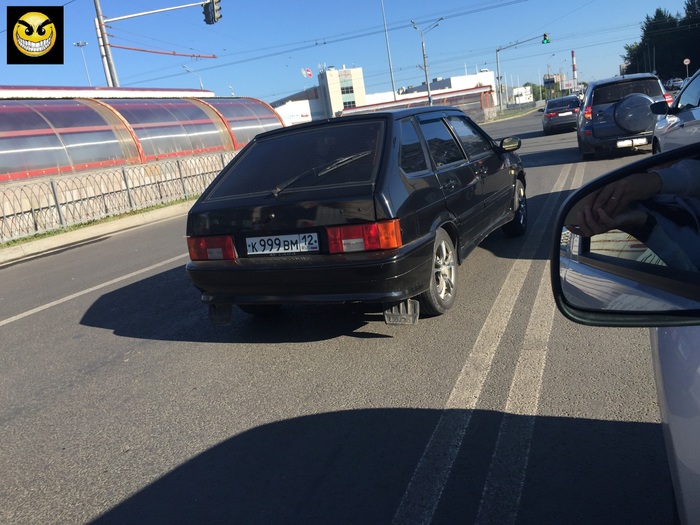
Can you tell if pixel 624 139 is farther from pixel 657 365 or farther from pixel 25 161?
pixel 25 161

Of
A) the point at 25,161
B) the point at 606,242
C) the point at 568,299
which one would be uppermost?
the point at 25,161

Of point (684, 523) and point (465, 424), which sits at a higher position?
point (684, 523)

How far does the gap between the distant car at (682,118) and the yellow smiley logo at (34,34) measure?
66.5ft

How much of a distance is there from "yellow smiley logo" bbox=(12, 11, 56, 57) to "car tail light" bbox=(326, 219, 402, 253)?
68.5 feet

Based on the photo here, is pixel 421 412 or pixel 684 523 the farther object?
pixel 421 412

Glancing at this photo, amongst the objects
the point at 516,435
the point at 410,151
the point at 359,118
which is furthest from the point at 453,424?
the point at 359,118

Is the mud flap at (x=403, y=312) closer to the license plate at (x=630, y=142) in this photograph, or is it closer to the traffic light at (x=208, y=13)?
the license plate at (x=630, y=142)

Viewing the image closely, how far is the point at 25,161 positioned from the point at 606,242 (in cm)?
1684

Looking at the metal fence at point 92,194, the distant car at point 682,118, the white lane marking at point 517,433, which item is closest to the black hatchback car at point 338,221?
the white lane marking at point 517,433

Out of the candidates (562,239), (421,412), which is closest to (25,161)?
(421,412)

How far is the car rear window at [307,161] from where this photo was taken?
4.11m

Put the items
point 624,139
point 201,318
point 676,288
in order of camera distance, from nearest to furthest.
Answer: point 676,288, point 201,318, point 624,139

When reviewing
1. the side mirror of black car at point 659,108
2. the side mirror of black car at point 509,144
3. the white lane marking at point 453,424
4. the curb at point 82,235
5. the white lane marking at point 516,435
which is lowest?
the white lane marking at point 516,435

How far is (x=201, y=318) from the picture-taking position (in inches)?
206
